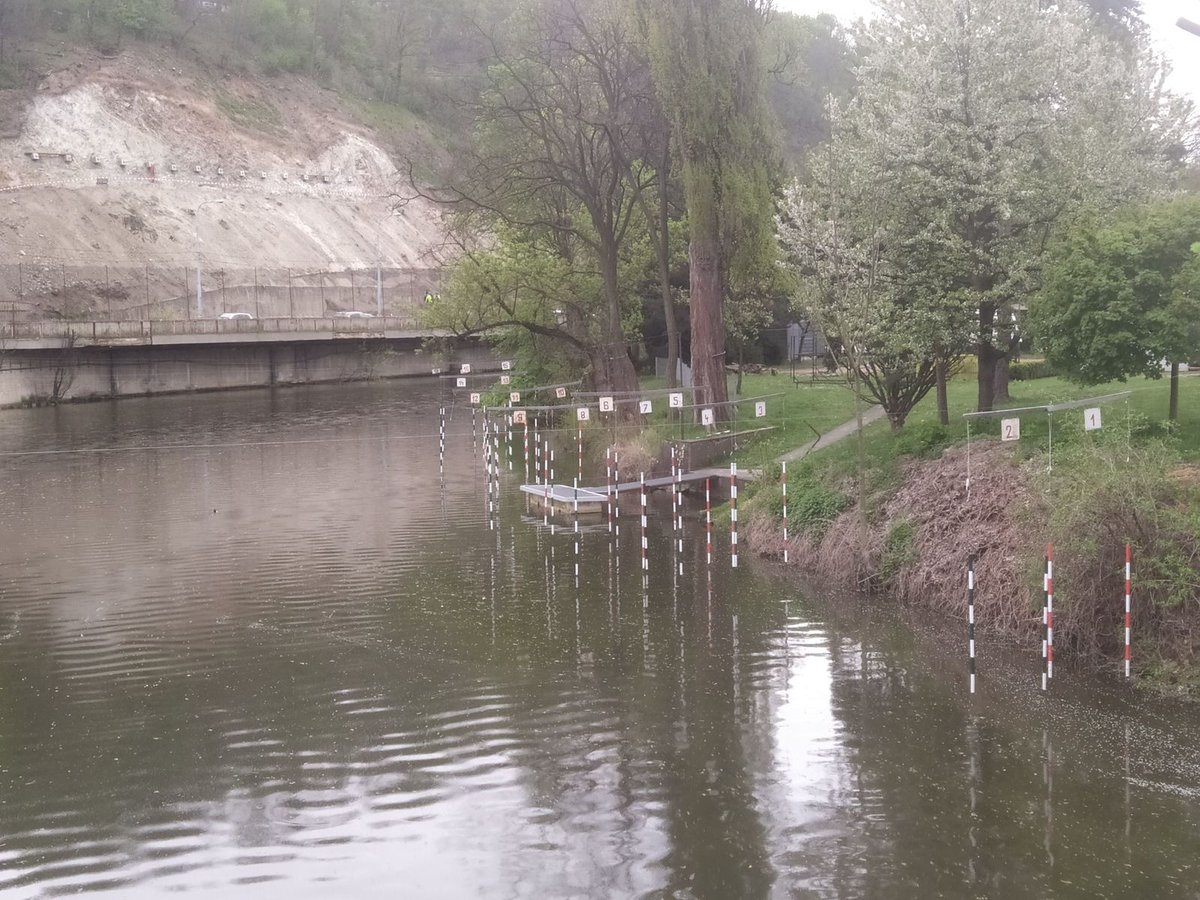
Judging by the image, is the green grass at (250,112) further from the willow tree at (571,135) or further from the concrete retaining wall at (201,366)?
the willow tree at (571,135)

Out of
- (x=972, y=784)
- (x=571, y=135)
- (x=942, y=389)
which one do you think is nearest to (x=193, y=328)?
(x=571, y=135)

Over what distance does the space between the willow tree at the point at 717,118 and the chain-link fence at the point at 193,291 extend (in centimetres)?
3612

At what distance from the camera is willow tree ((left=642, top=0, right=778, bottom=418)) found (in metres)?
27.3

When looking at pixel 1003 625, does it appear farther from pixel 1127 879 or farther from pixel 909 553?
pixel 1127 879

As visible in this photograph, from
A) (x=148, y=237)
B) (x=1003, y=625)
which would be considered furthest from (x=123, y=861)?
(x=148, y=237)

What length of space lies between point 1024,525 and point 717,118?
51.0 ft

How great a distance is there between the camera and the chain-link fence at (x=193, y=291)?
7281 cm

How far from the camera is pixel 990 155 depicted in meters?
20.5

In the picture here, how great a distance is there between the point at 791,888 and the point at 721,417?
810 inches

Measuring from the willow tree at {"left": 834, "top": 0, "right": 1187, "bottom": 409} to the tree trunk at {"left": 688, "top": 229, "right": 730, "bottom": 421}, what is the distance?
682 cm

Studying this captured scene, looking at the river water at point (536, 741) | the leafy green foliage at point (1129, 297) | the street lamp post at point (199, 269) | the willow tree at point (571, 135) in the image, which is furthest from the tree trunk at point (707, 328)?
the street lamp post at point (199, 269)

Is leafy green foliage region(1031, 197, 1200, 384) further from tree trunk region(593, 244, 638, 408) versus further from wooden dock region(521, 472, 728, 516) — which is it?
tree trunk region(593, 244, 638, 408)

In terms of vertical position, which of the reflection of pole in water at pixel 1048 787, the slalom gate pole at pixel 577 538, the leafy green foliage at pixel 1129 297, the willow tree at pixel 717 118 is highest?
the willow tree at pixel 717 118

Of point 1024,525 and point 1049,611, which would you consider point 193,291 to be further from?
point 1049,611
